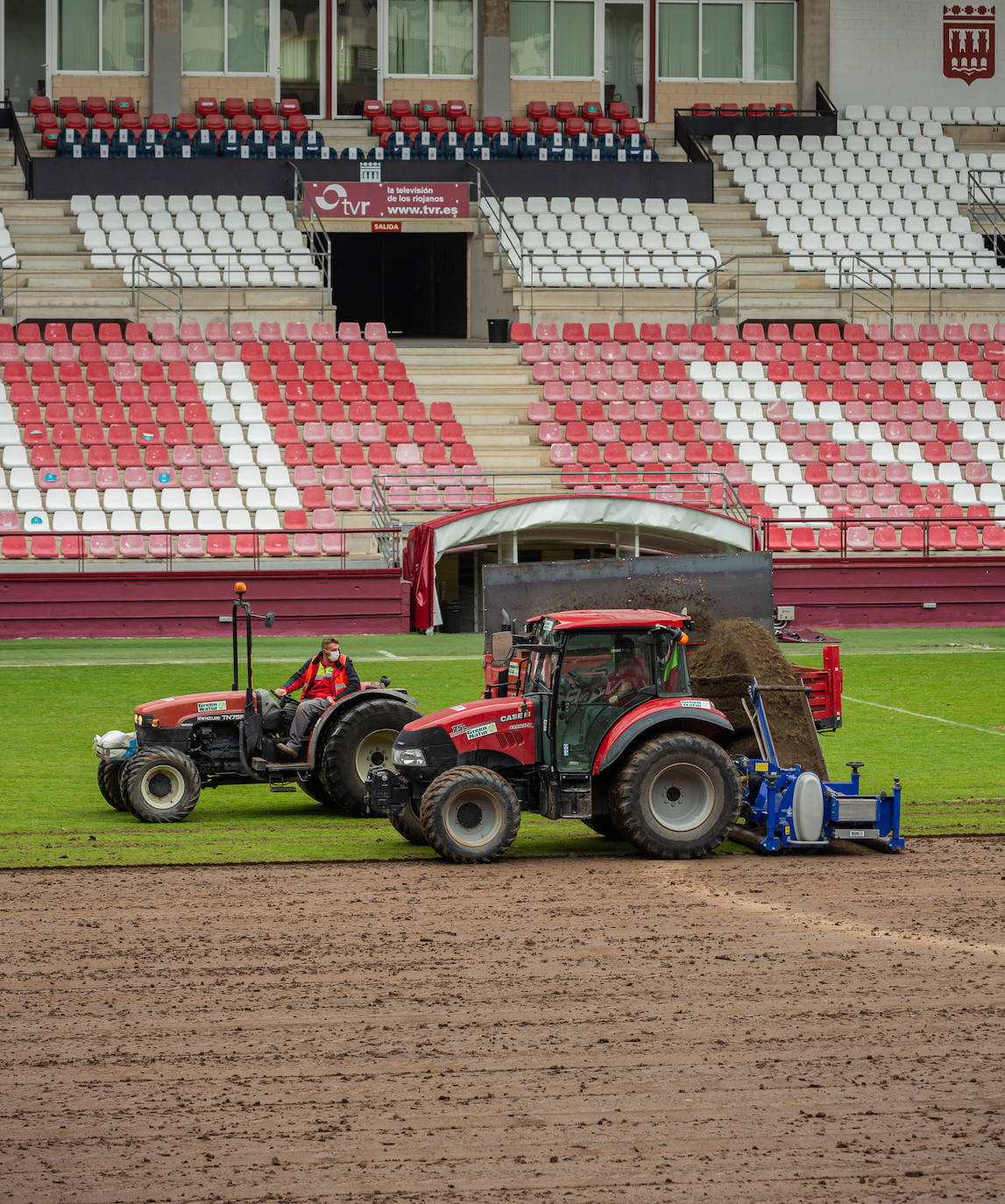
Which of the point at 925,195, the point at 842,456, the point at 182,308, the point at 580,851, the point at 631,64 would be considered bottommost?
the point at 580,851

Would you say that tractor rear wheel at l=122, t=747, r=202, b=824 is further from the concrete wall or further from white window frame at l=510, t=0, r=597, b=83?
the concrete wall

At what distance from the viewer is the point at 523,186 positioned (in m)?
37.1

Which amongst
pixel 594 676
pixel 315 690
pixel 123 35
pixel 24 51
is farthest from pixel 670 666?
pixel 24 51

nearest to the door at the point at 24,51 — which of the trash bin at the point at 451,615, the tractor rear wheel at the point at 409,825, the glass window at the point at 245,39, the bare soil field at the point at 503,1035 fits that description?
the glass window at the point at 245,39

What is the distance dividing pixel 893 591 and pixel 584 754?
17050 mm

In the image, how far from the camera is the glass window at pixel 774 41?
4103 centimetres

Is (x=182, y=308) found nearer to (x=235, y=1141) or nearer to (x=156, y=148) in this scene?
(x=156, y=148)

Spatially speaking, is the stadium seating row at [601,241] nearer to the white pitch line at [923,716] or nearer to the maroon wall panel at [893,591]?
the maroon wall panel at [893,591]

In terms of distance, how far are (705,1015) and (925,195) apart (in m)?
32.7

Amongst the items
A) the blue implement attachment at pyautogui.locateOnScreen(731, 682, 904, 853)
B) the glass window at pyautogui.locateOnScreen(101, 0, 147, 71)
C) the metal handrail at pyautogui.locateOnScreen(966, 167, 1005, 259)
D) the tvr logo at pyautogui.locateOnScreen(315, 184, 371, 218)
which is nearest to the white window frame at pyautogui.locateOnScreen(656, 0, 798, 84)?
the metal handrail at pyautogui.locateOnScreen(966, 167, 1005, 259)

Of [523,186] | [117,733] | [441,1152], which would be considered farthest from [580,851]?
[523,186]

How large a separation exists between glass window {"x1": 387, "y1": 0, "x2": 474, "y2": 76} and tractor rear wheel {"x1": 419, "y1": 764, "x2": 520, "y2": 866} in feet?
101

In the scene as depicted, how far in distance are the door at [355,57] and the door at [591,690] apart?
2952 cm

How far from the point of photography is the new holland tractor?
1169cm
